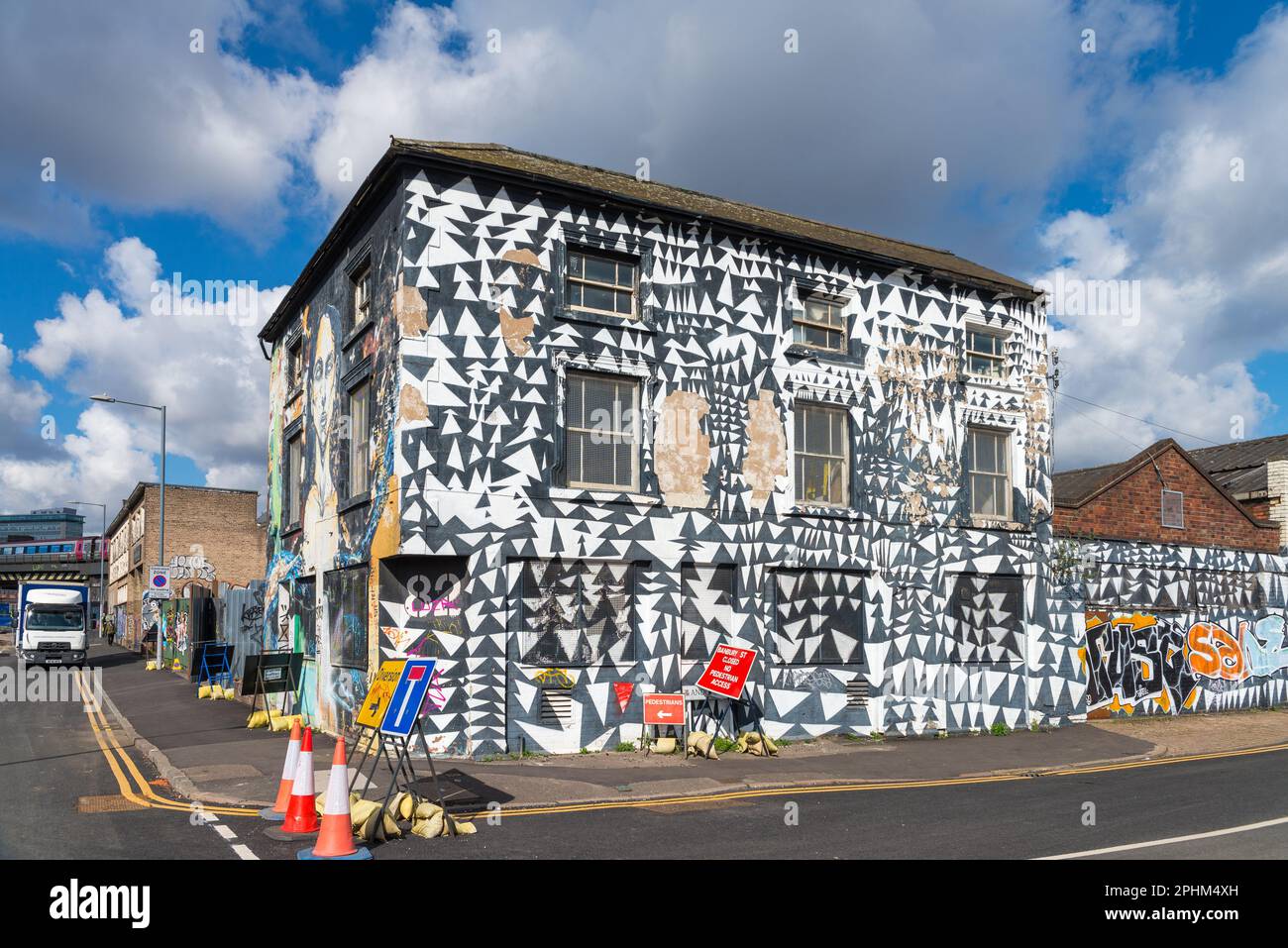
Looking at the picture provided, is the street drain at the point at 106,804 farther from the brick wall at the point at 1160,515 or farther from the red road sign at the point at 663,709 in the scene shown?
the brick wall at the point at 1160,515

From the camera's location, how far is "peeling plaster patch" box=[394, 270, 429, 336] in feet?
47.7

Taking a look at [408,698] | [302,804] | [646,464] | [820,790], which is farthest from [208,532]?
[302,804]

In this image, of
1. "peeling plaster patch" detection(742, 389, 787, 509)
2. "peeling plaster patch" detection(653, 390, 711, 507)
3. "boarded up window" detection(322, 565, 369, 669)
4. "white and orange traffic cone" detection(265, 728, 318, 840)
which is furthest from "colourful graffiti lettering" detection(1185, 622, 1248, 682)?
"white and orange traffic cone" detection(265, 728, 318, 840)

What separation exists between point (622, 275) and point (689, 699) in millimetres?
6811

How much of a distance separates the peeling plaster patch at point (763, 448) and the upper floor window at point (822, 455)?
1.59ft

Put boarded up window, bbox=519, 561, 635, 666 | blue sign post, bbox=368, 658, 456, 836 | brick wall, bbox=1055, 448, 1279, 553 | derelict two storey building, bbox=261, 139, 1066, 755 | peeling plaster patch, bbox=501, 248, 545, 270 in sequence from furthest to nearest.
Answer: brick wall, bbox=1055, 448, 1279, 553, peeling plaster patch, bbox=501, 248, 545, 270, boarded up window, bbox=519, 561, 635, 666, derelict two storey building, bbox=261, 139, 1066, 755, blue sign post, bbox=368, 658, 456, 836

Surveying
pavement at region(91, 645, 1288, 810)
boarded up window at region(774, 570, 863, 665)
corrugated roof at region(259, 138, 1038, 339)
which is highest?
corrugated roof at region(259, 138, 1038, 339)

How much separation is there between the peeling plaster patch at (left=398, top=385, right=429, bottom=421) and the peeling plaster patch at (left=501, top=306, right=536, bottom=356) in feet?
5.11

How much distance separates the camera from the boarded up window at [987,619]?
734 inches

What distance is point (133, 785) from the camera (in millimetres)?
11984

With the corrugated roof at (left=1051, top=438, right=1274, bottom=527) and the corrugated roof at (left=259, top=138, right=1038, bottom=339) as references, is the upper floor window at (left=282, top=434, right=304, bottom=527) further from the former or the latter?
the corrugated roof at (left=1051, top=438, right=1274, bottom=527)

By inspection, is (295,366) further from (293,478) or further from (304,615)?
(304,615)

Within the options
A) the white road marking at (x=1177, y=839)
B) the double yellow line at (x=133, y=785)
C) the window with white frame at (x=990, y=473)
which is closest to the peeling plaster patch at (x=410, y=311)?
the double yellow line at (x=133, y=785)

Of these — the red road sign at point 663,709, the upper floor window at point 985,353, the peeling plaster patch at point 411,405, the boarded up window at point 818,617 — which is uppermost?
the upper floor window at point 985,353
